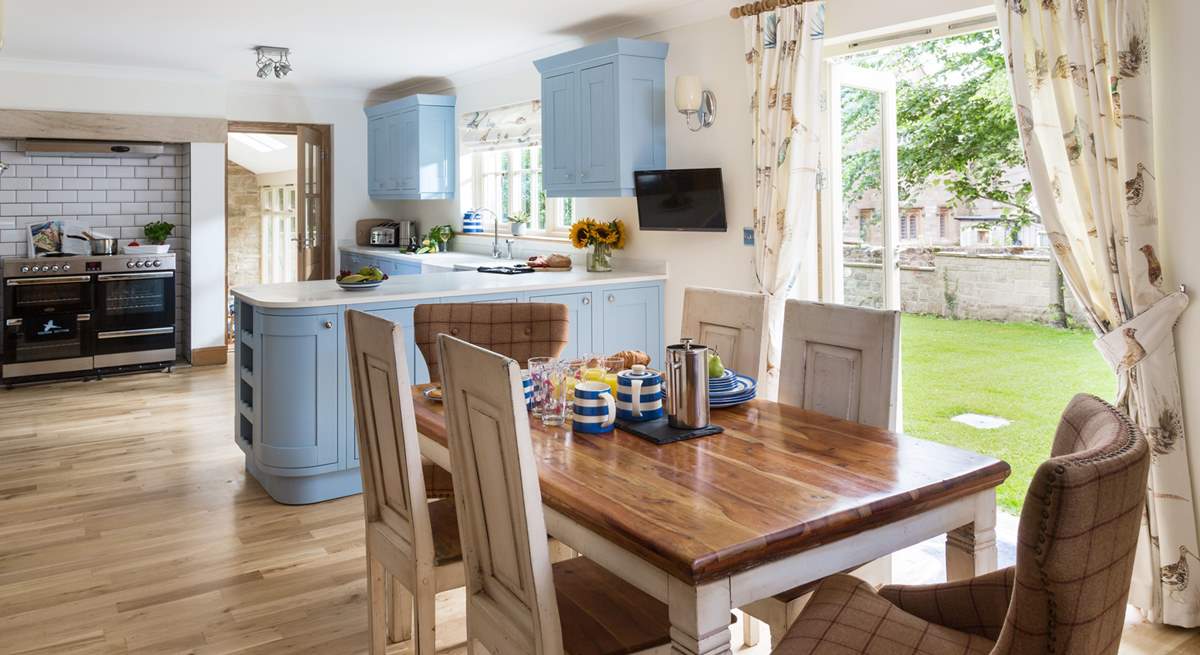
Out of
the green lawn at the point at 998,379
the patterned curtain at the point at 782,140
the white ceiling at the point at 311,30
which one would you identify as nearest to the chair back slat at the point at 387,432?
the patterned curtain at the point at 782,140

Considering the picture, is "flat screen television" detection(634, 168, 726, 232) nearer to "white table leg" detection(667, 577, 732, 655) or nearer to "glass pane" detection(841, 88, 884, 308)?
"glass pane" detection(841, 88, 884, 308)

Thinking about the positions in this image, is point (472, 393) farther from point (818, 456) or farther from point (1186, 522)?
point (1186, 522)

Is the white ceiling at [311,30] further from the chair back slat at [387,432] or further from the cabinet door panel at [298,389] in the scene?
the chair back slat at [387,432]

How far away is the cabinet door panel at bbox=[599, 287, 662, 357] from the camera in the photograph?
477cm

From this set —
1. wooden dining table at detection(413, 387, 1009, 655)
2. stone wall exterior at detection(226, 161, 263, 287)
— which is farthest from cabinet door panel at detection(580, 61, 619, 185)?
stone wall exterior at detection(226, 161, 263, 287)

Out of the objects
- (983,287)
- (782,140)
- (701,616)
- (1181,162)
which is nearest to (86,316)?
(782,140)

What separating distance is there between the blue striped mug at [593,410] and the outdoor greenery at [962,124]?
4.99m

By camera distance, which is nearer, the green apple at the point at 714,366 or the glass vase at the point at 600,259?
the green apple at the point at 714,366

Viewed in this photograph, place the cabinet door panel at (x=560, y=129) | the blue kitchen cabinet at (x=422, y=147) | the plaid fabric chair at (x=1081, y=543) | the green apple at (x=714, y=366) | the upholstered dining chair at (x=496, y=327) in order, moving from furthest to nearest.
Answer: the blue kitchen cabinet at (x=422, y=147) → the cabinet door panel at (x=560, y=129) → the upholstered dining chair at (x=496, y=327) → the green apple at (x=714, y=366) → the plaid fabric chair at (x=1081, y=543)

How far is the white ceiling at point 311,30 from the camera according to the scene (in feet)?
15.2

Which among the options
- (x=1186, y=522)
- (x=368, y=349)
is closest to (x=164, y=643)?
(x=368, y=349)

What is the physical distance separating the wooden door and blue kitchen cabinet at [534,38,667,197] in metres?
3.41

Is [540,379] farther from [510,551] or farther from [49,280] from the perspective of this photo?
[49,280]

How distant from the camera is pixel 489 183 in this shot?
6.88 meters
